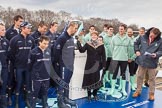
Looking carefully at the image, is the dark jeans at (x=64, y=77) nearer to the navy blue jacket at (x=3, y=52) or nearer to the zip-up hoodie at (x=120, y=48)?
the navy blue jacket at (x=3, y=52)

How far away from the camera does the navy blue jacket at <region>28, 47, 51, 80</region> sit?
14.6ft

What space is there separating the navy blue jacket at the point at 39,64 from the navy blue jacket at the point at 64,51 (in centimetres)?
35

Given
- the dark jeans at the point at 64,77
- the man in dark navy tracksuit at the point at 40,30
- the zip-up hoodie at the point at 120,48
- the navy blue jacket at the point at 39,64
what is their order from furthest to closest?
the zip-up hoodie at the point at 120,48 → the man in dark navy tracksuit at the point at 40,30 → the dark jeans at the point at 64,77 → the navy blue jacket at the point at 39,64

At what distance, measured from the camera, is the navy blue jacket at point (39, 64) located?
4449 mm

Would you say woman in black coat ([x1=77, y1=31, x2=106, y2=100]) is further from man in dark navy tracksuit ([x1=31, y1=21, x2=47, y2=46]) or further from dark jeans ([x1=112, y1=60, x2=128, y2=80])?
man in dark navy tracksuit ([x1=31, y1=21, x2=47, y2=46])

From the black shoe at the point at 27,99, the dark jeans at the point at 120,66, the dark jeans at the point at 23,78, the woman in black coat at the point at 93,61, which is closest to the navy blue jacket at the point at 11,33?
the dark jeans at the point at 23,78

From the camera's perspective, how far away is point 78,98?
6.03 m

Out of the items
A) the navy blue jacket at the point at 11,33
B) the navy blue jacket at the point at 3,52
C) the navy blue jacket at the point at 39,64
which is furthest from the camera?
the navy blue jacket at the point at 11,33

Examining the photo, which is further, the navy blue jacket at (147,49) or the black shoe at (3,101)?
the navy blue jacket at (147,49)

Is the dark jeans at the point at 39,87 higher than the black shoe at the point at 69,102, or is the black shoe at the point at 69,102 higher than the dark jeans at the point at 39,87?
the dark jeans at the point at 39,87

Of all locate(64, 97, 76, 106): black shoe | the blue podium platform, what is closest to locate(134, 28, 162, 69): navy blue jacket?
the blue podium platform

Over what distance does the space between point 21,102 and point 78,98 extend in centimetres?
133

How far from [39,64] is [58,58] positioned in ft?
1.68

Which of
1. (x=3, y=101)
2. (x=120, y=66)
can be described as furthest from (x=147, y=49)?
(x=3, y=101)
